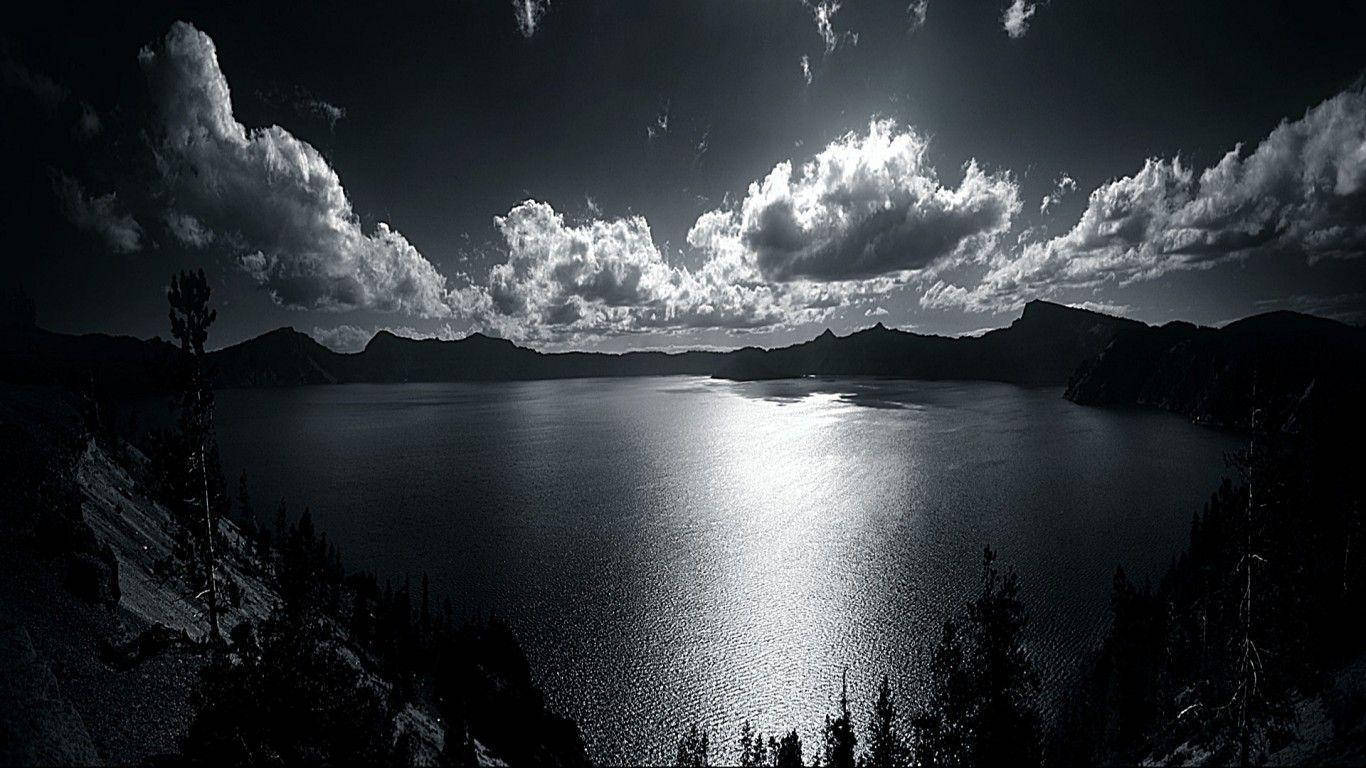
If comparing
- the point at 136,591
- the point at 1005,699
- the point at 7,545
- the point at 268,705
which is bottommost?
the point at 1005,699

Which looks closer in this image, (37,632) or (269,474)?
(37,632)

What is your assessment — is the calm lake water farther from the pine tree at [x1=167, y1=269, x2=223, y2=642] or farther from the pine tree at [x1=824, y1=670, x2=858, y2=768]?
the pine tree at [x1=167, y1=269, x2=223, y2=642]

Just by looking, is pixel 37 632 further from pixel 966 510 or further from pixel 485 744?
pixel 966 510

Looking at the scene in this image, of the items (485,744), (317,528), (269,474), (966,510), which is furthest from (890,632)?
(269,474)

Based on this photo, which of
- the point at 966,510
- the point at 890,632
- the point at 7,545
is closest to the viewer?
the point at 7,545

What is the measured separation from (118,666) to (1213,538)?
366ft

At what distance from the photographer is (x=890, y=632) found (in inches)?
2589

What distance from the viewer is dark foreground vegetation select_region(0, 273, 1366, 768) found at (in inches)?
798

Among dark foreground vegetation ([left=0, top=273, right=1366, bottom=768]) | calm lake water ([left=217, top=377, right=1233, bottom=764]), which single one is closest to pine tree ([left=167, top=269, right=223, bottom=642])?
dark foreground vegetation ([left=0, top=273, right=1366, bottom=768])

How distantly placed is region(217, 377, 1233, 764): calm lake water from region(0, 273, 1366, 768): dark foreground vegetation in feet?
15.1

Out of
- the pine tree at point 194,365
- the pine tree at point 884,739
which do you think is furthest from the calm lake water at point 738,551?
the pine tree at point 194,365

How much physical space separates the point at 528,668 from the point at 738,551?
1798 inches

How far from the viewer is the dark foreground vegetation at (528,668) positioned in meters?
20.3

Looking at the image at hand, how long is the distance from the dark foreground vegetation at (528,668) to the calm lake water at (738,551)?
461 centimetres
